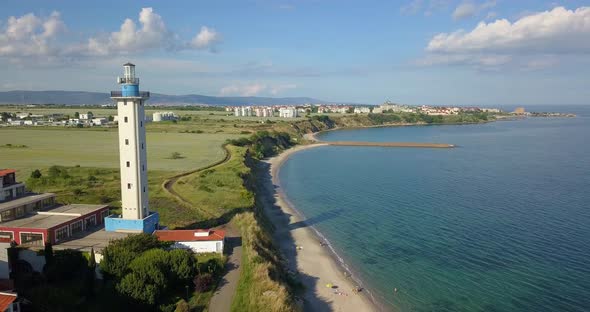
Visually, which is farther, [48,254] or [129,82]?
[129,82]

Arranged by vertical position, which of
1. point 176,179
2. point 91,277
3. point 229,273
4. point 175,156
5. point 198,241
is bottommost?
point 229,273

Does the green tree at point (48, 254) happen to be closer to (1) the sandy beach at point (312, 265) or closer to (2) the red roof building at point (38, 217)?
(2) the red roof building at point (38, 217)

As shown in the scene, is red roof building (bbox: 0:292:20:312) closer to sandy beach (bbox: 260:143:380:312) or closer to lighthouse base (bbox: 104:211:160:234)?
lighthouse base (bbox: 104:211:160:234)

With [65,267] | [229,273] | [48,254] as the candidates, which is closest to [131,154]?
[48,254]

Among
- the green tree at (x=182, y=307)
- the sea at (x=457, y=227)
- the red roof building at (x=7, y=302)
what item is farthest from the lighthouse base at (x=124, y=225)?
the sea at (x=457, y=227)

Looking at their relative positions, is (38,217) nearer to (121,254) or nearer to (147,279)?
(121,254)
